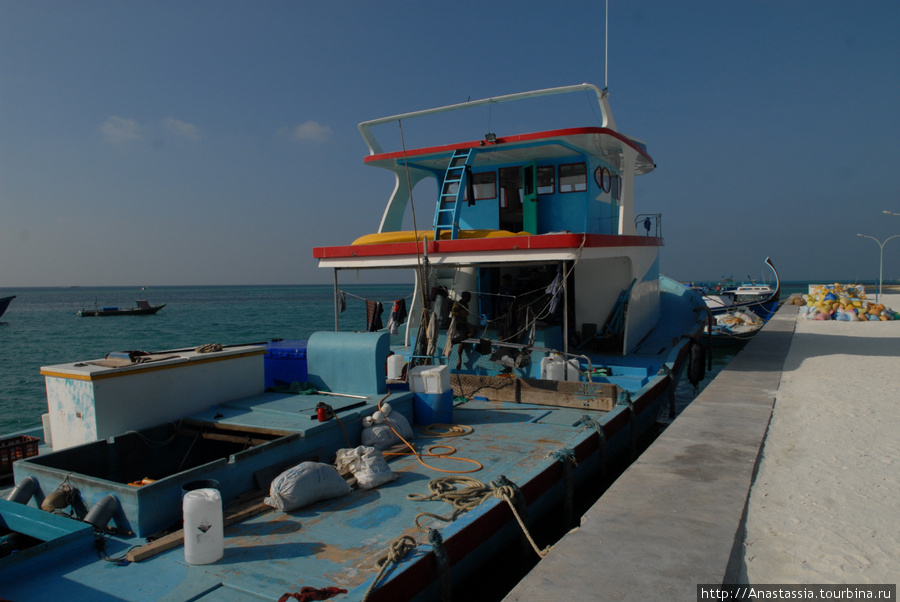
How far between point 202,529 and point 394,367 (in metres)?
4.42

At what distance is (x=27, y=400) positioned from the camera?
1816 centimetres

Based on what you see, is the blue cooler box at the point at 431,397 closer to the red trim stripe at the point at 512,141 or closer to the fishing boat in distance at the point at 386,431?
the fishing boat in distance at the point at 386,431

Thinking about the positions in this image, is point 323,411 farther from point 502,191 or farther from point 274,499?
point 502,191

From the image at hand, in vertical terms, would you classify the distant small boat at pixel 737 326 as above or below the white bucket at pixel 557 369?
below

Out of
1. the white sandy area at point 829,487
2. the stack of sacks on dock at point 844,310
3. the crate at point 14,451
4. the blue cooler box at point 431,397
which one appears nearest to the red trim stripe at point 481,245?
the blue cooler box at point 431,397

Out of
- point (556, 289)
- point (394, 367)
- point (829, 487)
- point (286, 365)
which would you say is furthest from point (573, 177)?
point (829, 487)

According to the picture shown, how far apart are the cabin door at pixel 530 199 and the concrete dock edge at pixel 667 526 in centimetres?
544

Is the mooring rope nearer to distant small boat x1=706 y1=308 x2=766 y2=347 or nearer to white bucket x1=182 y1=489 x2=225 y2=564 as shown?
white bucket x1=182 y1=489 x2=225 y2=564

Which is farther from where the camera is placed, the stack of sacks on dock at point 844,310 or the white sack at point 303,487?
the stack of sacks on dock at point 844,310

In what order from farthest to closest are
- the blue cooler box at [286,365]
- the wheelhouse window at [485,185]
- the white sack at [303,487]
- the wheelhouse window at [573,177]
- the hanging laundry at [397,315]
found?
1. the hanging laundry at [397,315]
2. the wheelhouse window at [485,185]
3. the wheelhouse window at [573,177]
4. the blue cooler box at [286,365]
5. the white sack at [303,487]

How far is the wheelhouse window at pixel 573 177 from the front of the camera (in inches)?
449

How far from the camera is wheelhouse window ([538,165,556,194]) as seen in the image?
38.3 ft

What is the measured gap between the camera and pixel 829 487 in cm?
544

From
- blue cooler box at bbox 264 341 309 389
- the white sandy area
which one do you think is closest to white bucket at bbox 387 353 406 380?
blue cooler box at bbox 264 341 309 389
